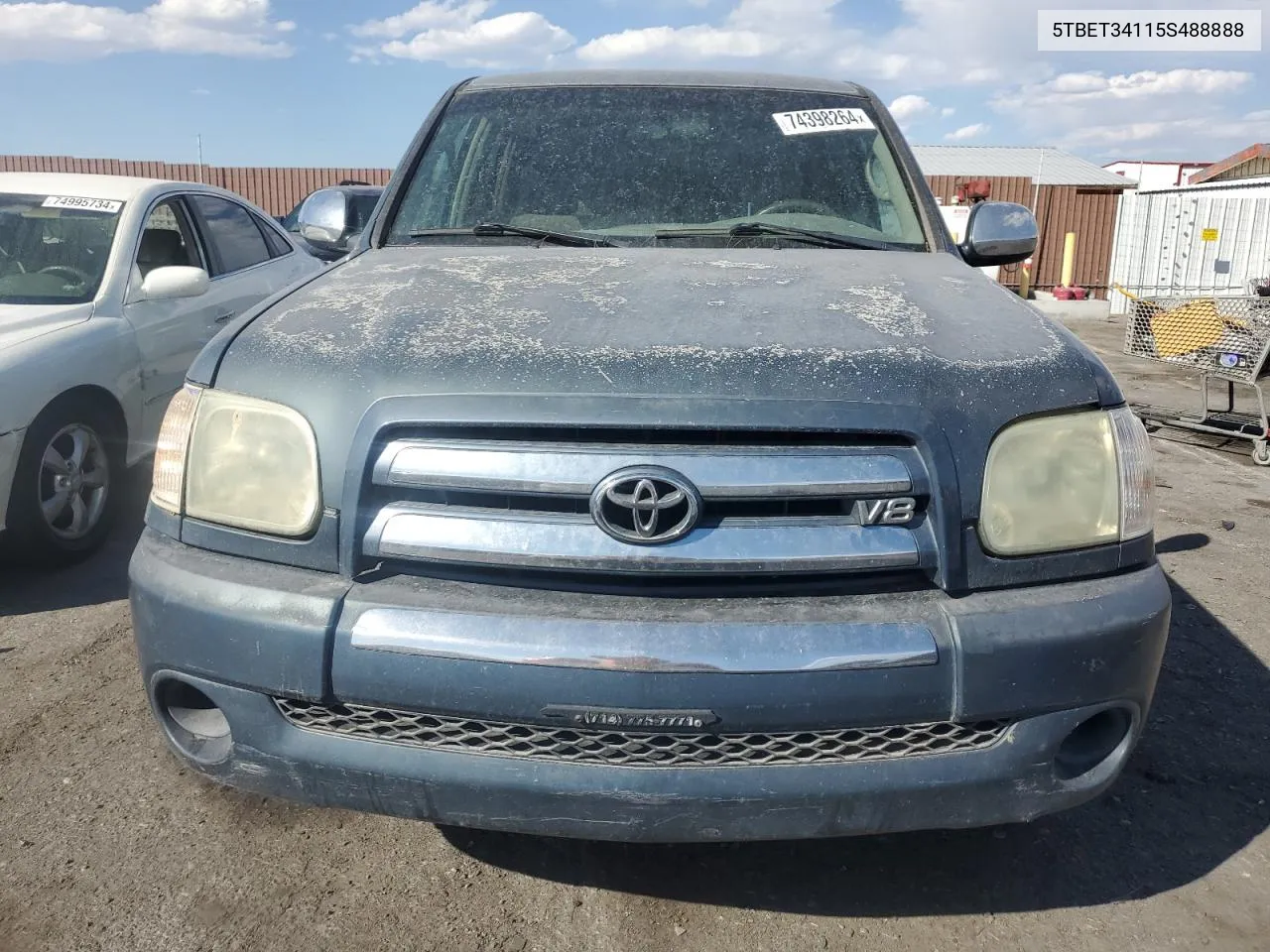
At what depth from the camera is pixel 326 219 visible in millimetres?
3430

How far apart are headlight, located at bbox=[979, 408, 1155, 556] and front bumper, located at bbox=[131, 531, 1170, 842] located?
11 cm

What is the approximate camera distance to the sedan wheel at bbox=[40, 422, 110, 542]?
4.06 metres

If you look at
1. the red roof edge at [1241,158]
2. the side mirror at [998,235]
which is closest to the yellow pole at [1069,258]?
the red roof edge at [1241,158]

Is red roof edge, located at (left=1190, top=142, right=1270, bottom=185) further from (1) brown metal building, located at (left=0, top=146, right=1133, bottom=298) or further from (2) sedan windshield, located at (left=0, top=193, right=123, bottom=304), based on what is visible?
(2) sedan windshield, located at (left=0, top=193, right=123, bottom=304)

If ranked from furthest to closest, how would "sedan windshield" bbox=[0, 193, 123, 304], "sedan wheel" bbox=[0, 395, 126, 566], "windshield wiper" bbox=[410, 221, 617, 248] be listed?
"sedan windshield" bbox=[0, 193, 123, 304] < "sedan wheel" bbox=[0, 395, 126, 566] < "windshield wiper" bbox=[410, 221, 617, 248]

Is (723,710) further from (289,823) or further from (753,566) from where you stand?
(289,823)

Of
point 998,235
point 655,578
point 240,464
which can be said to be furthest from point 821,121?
point 240,464

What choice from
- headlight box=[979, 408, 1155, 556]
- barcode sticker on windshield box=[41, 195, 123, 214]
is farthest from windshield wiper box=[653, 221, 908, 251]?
barcode sticker on windshield box=[41, 195, 123, 214]

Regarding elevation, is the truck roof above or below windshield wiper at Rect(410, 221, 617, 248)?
above

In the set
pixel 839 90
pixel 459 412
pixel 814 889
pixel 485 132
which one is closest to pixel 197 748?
pixel 459 412

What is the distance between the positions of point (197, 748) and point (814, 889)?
136cm

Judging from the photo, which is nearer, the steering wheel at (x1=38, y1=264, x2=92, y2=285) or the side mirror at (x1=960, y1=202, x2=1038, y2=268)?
the side mirror at (x1=960, y1=202, x2=1038, y2=268)

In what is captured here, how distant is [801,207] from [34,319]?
10.4 feet

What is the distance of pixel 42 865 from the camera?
2.30 metres
